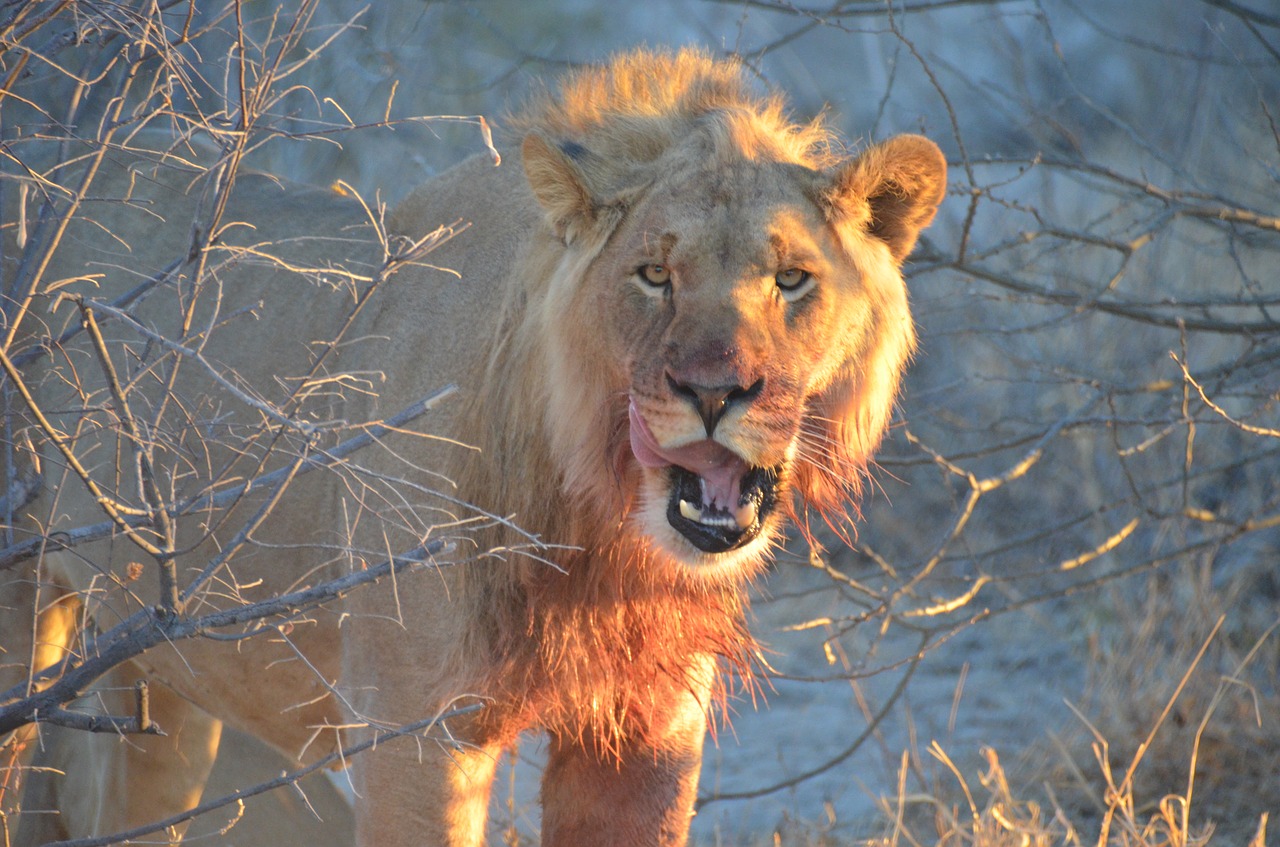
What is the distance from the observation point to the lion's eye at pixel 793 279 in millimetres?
2424

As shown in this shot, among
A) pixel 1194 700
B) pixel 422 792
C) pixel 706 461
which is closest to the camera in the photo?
pixel 706 461

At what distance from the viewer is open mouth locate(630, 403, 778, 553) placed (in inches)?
93.9

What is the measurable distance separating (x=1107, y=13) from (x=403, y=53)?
22.7ft

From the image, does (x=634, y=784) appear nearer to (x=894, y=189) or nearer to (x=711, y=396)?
(x=711, y=396)

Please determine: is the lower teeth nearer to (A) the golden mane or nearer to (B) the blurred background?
(B) the blurred background

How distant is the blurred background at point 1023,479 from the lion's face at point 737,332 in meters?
0.41

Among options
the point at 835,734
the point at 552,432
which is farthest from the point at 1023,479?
the point at 552,432

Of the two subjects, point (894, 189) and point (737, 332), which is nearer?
point (737, 332)

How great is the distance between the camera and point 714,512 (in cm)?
240

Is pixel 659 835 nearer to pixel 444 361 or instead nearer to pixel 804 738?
pixel 444 361

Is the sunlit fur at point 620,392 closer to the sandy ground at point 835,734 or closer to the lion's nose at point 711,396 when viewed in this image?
the lion's nose at point 711,396

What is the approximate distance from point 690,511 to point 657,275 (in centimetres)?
42

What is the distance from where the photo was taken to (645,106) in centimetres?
281

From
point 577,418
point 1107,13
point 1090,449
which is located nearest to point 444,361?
point 577,418
